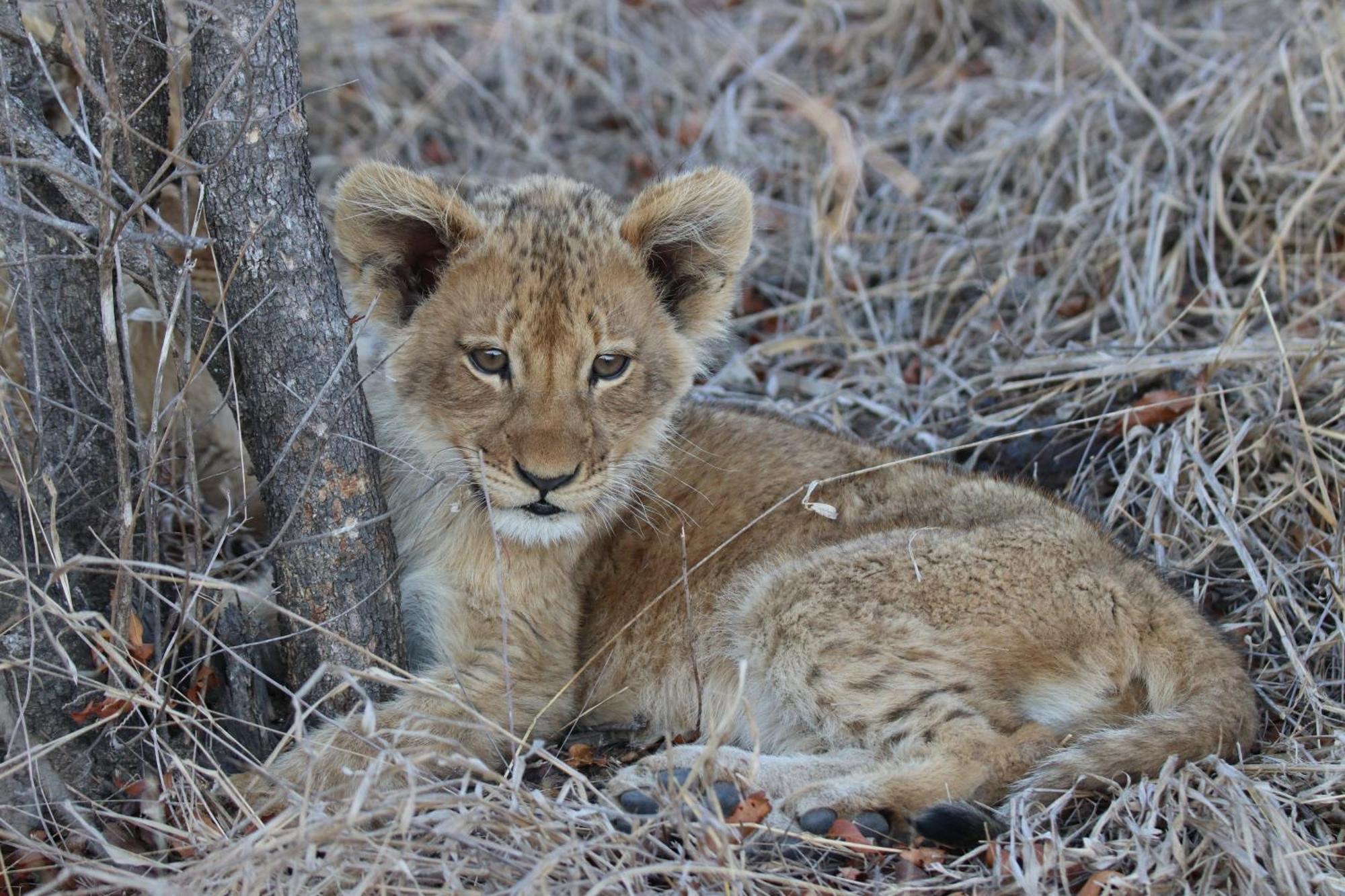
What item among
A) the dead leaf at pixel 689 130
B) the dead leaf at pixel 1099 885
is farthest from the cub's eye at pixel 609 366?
the dead leaf at pixel 689 130

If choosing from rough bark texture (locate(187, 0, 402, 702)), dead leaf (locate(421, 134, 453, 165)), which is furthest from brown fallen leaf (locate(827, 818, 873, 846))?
dead leaf (locate(421, 134, 453, 165))

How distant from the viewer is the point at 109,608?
3814 mm

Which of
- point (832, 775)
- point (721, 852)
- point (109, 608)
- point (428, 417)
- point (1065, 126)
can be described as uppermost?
point (1065, 126)

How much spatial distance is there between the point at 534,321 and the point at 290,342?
28.1 inches

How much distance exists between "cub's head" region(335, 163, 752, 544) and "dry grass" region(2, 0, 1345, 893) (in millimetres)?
750

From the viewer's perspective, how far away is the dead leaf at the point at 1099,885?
3.26 metres

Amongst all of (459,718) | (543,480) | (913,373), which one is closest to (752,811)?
(459,718)

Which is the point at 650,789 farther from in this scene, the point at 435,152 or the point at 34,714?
the point at 435,152

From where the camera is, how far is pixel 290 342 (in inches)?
141

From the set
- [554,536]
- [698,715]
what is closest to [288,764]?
[554,536]

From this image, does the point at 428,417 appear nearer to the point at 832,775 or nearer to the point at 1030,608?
the point at 832,775

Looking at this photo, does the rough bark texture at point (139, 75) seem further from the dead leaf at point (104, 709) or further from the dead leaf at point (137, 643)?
the dead leaf at point (104, 709)

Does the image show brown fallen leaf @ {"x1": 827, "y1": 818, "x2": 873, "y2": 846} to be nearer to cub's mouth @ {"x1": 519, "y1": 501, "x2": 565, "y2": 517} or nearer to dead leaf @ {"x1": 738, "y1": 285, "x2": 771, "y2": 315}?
cub's mouth @ {"x1": 519, "y1": 501, "x2": 565, "y2": 517}

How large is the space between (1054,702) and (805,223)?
364cm
